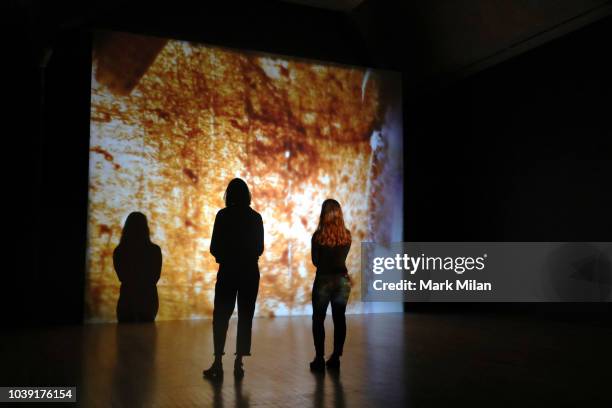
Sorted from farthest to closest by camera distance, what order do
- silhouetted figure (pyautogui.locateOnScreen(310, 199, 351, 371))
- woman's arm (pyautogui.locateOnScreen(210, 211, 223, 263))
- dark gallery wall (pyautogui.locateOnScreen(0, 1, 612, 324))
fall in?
dark gallery wall (pyautogui.locateOnScreen(0, 1, 612, 324)) < silhouetted figure (pyautogui.locateOnScreen(310, 199, 351, 371)) < woman's arm (pyautogui.locateOnScreen(210, 211, 223, 263))

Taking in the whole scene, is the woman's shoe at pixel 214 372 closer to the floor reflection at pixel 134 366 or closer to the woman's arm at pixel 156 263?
the floor reflection at pixel 134 366

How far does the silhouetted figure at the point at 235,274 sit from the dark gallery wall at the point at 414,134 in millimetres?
3604

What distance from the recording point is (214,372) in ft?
14.6

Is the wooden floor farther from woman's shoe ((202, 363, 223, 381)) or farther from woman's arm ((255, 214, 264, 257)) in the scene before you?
woman's arm ((255, 214, 264, 257))

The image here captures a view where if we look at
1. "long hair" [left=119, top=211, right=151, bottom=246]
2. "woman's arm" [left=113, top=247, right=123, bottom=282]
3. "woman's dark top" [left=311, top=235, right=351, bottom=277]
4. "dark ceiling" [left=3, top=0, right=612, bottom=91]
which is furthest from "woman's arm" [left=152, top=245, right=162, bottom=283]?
"woman's dark top" [left=311, top=235, right=351, bottom=277]

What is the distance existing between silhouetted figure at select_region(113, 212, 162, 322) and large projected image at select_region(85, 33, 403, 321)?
10 cm

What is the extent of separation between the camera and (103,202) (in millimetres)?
8188

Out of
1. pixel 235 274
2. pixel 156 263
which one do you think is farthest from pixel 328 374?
pixel 156 263

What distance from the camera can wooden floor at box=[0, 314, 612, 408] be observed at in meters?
3.79

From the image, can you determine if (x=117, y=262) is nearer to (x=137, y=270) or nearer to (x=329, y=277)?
(x=137, y=270)

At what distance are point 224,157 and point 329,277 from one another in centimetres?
466

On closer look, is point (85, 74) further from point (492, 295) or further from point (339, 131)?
point (492, 295)

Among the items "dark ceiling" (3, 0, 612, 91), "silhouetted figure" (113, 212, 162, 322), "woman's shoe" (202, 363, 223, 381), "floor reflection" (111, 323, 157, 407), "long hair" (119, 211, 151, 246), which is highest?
"dark ceiling" (3, 0, 612, 91)

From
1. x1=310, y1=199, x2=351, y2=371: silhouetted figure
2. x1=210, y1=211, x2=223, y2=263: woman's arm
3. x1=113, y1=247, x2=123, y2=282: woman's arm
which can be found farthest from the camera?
x1=113, y1=247, x2=123, y2=282: woman's arm
